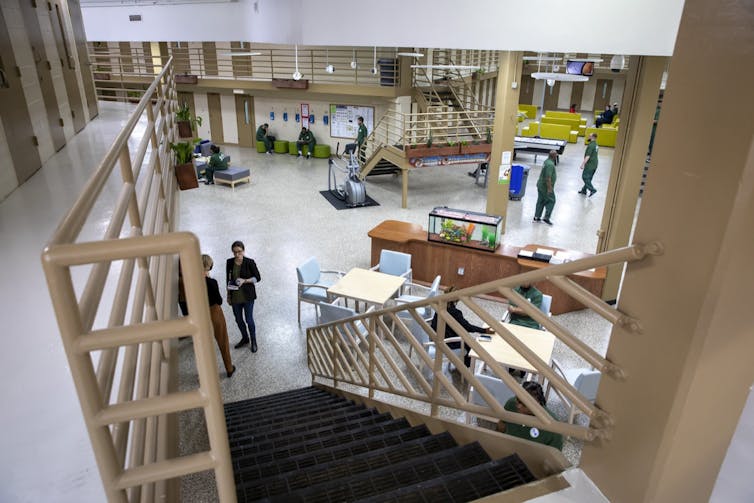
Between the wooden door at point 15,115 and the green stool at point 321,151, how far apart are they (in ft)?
43.5

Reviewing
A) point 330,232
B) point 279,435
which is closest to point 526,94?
point 330,232

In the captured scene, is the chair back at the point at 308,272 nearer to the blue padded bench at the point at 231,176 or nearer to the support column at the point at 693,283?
the support column at the point at 693,283

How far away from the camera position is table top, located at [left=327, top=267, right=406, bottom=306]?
6.81 metres

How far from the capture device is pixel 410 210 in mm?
12664

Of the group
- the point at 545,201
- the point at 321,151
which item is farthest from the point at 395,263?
the point at 321,151

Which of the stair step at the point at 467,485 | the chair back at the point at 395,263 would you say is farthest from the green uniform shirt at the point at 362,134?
the stair step at the point at 467,485

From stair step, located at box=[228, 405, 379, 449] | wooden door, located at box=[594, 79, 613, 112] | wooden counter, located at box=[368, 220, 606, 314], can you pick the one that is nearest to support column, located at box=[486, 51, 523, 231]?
wooden counter, located at box=[368, 220, 606, 314]

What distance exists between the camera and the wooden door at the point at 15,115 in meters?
4.43

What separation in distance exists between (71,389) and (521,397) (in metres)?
1.89

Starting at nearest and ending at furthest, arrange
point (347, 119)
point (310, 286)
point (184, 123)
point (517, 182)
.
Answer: point (184, 123)
point (310, 286)
point (517, 182)
point (347, 119)

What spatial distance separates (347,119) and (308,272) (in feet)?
37.4

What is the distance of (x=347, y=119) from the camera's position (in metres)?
17.8

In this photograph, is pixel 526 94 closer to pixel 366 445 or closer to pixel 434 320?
pixel 434 320

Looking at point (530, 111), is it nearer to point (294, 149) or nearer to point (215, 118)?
point (294, 149)
